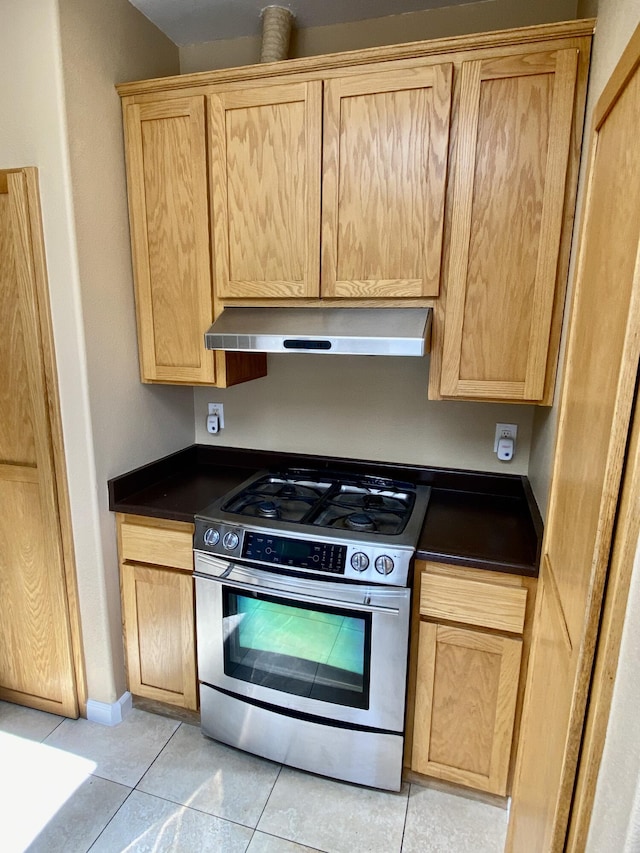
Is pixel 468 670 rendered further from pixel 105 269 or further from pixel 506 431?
pixel 105 269

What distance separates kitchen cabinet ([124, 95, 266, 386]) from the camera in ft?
5.74

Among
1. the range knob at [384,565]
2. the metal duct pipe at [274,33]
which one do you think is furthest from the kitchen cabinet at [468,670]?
the metal duct pipe at [274,33]

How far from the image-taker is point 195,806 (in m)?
1.65

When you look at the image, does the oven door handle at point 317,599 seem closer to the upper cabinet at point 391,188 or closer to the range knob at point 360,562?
the range knob at point 360,562

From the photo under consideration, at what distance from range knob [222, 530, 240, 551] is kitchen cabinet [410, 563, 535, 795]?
0.62 m

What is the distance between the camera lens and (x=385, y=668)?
158 cm

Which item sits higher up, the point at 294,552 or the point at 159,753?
the point at 294,552

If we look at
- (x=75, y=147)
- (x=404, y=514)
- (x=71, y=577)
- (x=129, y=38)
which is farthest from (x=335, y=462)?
(x=129, y=38)

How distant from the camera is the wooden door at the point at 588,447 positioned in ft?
2.31

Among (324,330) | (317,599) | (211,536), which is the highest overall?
(324,330)

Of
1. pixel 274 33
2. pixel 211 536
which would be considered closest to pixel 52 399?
pixel 211 536

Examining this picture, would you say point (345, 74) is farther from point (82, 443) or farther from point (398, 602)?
point (398, 602)

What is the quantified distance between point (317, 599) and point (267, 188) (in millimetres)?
1394

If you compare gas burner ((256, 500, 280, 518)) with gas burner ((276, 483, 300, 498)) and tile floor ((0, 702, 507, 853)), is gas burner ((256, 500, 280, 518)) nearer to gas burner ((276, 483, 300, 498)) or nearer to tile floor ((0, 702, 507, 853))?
gas burner ((276, 483, 300, 498))
